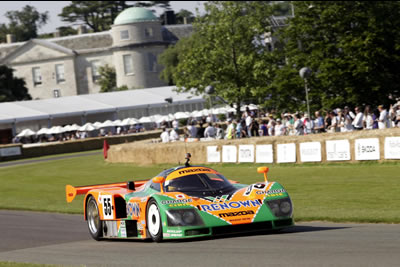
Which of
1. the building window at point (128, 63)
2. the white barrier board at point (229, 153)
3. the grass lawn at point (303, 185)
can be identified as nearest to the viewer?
the grass lawn at point (303, 185)

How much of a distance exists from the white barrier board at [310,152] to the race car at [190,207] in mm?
15212

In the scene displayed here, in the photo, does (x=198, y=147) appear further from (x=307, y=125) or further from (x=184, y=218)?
(x=184, y=218)

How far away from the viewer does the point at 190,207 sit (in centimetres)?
1177

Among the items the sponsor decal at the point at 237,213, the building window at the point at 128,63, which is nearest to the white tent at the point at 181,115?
the building window at the point at 128,63

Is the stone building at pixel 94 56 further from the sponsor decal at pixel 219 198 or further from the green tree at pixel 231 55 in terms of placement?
the sponsor decal at pixel 219 198

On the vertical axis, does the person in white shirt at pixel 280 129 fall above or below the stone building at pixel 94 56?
below

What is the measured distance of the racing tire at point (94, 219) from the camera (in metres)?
14.2

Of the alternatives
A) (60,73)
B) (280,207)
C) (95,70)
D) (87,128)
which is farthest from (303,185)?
(95,70)

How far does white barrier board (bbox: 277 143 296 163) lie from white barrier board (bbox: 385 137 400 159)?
4.99m

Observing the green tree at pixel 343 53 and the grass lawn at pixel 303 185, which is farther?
the green tree at pixel 343 53

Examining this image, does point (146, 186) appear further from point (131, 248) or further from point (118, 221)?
point (131, 248)

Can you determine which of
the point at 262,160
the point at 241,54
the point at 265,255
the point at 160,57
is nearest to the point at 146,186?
the point at 265,255

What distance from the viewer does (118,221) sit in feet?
44.2

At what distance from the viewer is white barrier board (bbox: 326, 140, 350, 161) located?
26891 millimetres
